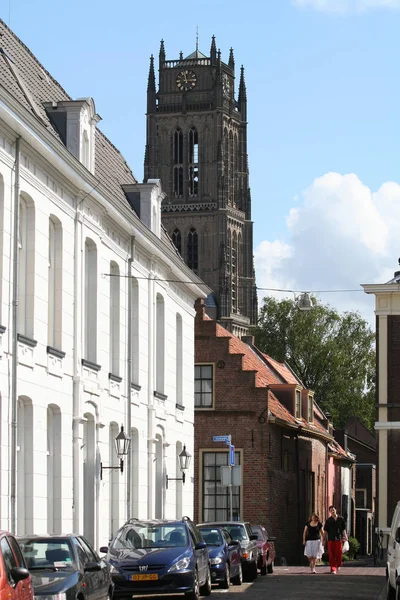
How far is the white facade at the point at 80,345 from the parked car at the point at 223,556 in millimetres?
2455

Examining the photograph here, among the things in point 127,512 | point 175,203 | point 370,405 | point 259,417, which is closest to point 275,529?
point 259,417

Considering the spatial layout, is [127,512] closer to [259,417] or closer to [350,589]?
[350,589]

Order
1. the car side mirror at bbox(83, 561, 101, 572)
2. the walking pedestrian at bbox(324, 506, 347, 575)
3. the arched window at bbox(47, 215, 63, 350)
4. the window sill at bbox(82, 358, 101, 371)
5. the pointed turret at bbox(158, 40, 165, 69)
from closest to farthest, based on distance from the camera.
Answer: the car side mirror at bbox(83, 561, 101, 572) → the arched window at bbox(47, 215, 63, 350) → the window sill at bbox(82, 358, 101, 371) → the walking pedestrian at bbox(324, 506, 347, 575) → the pointed turret at bbox(158, 40, 165, 69)

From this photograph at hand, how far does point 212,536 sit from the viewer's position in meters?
28.9

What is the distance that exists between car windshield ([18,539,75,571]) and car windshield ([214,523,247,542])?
13.8 m

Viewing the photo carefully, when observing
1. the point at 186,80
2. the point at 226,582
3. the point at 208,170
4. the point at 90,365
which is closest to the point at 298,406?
the point at 90,365

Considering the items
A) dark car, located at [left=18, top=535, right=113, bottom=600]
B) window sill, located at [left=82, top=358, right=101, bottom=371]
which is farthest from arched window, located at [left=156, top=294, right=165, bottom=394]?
dark car, located at [left=18, top=535, right=113, bottom=600]

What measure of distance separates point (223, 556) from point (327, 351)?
66305 mm

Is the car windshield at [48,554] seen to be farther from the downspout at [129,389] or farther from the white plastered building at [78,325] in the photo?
the downspout at [129,389]

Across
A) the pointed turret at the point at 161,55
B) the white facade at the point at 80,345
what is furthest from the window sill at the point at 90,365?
the pointed turret at the point at 161,55

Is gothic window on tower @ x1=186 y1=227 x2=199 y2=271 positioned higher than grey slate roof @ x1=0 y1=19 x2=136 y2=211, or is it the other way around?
gothic window on tower @ x1=186 y1=227 x2=199 y2=271

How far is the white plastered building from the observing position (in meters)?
23.8

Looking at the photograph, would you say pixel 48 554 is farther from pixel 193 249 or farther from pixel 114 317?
pixel 193 249

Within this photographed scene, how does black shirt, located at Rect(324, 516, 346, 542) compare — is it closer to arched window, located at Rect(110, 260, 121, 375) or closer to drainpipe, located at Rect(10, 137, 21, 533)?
arched window, located at Rect(110, 260, 121, 375)
